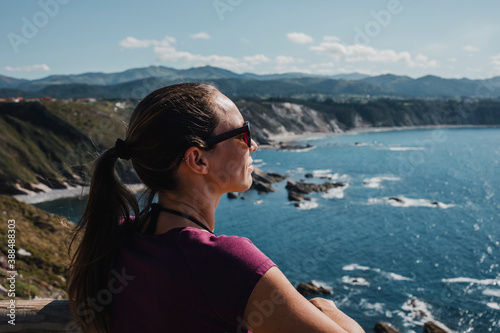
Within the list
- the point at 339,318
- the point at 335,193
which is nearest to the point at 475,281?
the point at 335,193

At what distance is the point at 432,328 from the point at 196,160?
22.2 metres

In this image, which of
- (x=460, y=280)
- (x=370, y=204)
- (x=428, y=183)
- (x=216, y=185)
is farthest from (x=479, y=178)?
(x=216, y=185)

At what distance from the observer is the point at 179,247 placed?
1.35 m

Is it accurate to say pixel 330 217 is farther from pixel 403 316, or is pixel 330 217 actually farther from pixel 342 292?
pixel 403 316

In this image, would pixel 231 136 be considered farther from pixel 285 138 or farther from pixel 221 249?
pixel 285 138

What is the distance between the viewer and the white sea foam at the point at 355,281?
2614cm

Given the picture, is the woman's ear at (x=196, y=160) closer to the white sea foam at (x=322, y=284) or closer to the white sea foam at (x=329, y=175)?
A: the white sea foam at (x=322, y=284)

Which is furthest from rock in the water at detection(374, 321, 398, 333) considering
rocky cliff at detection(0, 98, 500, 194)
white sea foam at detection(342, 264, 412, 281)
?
rocky cliff at detection(0, 98, 500, 194)

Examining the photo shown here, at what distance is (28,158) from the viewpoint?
6272cm

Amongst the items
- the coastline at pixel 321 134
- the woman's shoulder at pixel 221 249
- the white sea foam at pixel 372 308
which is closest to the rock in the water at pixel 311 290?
the white sea foam at pixel 372 308

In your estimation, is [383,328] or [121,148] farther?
[383,328]

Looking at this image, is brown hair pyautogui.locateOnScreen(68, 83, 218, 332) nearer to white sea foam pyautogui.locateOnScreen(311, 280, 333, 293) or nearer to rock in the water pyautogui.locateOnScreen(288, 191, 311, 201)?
white sea foam pyautogui.locateOnScreen(311, 280, 333, 293)

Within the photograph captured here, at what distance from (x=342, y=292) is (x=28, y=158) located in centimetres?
5671

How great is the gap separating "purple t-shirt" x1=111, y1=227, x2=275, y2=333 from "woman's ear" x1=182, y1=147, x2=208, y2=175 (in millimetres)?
300
